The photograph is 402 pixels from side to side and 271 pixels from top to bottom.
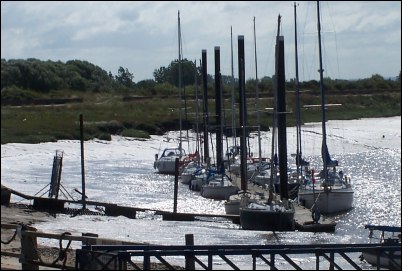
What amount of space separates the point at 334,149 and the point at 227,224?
4195 centimetres

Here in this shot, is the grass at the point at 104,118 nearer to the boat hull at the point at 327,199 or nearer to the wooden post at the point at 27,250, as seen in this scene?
the boat hull at the point at 327,199

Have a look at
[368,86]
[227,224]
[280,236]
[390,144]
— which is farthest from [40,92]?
[368,86]

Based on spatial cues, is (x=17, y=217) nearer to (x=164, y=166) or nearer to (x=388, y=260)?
(x=388, y=260)

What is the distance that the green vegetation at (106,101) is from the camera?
40509 millimetres

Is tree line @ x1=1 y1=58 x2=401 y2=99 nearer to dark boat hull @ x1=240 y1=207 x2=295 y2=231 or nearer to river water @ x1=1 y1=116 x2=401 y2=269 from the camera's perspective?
river water @ x1=1 y1=116 x2=401 y2=269

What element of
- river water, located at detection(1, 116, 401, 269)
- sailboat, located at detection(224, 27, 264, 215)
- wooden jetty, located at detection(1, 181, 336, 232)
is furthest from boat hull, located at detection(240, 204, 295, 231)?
sailboat, located at detection(224, 27, 264, 215)

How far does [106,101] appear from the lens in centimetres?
5903

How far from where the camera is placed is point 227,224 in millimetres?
35562

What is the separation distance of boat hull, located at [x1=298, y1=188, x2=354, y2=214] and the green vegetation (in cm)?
549

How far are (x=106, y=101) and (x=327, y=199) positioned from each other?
23142mm

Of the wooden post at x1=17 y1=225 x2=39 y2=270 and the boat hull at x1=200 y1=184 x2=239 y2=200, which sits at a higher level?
the wooden post at x1=17 y1=225 x2=39 y2=270

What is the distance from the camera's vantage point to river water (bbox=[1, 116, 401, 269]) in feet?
104

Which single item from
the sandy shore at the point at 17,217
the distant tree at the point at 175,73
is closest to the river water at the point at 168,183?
the sandy shore at the point at 17,217

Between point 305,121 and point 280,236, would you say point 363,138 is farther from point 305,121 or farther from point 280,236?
point 280,236
